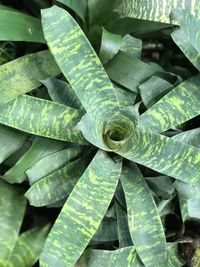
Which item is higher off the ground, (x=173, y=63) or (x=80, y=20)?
(x=80, y=20)

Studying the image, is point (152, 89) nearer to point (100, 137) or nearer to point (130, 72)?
point (130, 72)

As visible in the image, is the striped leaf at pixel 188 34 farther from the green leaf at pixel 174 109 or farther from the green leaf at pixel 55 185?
the green leaf at pixel 55 185

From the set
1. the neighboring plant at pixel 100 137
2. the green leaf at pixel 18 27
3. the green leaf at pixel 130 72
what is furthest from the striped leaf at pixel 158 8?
the green leaf at pixel 18 27

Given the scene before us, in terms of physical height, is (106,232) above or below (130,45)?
below

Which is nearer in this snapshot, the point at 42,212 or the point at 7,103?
the point at 7,103

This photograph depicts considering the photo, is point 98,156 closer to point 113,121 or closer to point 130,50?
point 113,121

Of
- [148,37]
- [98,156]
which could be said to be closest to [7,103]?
[98,156]

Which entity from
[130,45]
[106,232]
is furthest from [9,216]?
[130,45]

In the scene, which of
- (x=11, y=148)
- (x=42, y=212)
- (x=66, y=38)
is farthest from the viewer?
(x=42, y=212)
